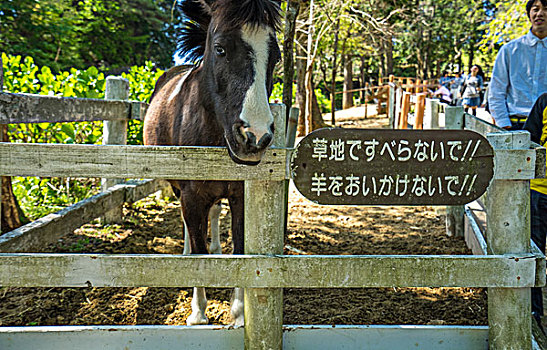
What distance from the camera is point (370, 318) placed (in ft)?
11.2

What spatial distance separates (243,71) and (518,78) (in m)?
2.51

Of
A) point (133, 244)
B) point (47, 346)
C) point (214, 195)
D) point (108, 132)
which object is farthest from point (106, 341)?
point (108, 132)

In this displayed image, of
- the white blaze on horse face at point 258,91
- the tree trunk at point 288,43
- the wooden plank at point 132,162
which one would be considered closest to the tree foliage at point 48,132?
the tree trunk at point 288,43

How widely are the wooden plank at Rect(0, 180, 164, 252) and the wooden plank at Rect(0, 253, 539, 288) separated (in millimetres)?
1072

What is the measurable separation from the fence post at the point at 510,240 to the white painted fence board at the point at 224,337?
0.44 feet

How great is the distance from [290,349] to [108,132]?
403cm

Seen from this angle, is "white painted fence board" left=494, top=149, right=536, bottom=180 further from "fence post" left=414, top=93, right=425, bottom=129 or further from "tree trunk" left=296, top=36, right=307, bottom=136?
"tree trunk" left=296, top=36, right=307, bottom=136

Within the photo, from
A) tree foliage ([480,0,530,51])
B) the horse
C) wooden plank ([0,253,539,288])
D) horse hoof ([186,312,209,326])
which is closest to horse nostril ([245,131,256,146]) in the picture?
the horse

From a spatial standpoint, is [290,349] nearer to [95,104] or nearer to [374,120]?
[95,104]

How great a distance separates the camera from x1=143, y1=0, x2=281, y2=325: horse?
88.5 inches

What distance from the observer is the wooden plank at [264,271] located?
2.25 m

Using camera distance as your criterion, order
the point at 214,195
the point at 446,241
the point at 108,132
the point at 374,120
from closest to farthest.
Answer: the point at 214,195, the point at 446,241, the point at 108,132, the point at 374,120

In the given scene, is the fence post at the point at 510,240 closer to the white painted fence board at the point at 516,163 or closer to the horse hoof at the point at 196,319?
the white painted fence board at the point at 516,163

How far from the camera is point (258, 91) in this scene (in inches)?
91.3
